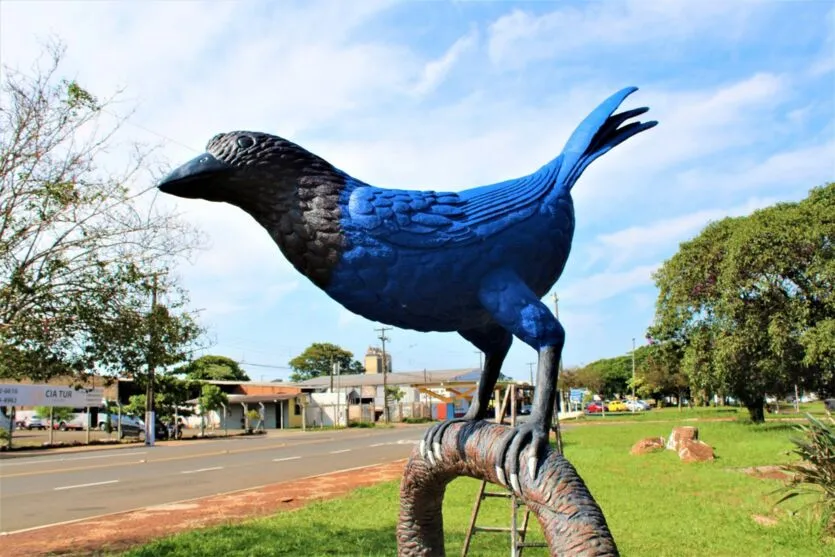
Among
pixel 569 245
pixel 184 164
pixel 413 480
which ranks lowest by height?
pixel 413 480

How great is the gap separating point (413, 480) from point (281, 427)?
38.3m

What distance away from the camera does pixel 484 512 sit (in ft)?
26.9

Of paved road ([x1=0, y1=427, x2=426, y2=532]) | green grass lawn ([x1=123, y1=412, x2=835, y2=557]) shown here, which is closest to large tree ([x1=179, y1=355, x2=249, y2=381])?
paved road ([x1=0, y1=427, x2=426, y2=532])

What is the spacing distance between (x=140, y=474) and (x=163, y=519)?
5.37 meters

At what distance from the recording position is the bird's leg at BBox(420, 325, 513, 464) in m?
2.61

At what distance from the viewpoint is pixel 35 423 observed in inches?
1597

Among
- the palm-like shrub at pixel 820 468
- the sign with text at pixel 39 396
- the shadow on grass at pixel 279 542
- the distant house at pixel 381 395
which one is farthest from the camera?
the distant house at pixel 381 395

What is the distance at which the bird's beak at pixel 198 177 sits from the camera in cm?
231

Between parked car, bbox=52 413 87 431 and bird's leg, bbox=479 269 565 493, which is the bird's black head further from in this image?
parked car, bbox=52 413 87 431

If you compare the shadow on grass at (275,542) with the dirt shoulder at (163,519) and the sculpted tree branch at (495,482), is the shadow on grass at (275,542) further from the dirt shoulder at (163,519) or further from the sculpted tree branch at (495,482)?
the sculpted tree branch at (495,482)

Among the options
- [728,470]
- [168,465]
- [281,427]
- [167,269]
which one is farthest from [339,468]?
[281,427]

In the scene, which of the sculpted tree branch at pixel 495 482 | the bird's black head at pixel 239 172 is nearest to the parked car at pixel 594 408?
the sculpted tree branch at pixel 495 482

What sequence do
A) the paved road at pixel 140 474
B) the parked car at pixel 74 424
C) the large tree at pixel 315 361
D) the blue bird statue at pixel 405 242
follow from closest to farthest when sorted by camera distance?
the blue bird statue at pixel 405 242 → the paved road at pixel 140 474 → the parked car at pixel 74 424 → the large tree at pixel 315 361

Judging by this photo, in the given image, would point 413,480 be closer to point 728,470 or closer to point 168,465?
point 728,470
